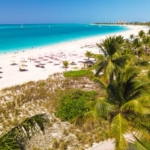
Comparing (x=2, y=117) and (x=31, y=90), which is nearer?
(x=2, y=117)

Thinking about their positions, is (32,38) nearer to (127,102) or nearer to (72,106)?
(72,106)

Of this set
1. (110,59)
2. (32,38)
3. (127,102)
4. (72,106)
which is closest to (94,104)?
(127,102)

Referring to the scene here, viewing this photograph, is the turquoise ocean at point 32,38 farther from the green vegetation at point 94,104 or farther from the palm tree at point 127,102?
the palm tree at point 127,102

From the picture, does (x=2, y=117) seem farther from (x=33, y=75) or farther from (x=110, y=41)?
(x=33, y=75)

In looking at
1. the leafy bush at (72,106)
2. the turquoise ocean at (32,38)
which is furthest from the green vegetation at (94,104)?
the turquoise ocean at (32,38)

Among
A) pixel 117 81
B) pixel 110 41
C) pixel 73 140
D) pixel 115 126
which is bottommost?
pixel 73 140

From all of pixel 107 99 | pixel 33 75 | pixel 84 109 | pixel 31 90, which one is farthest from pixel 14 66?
pixel 107 99
